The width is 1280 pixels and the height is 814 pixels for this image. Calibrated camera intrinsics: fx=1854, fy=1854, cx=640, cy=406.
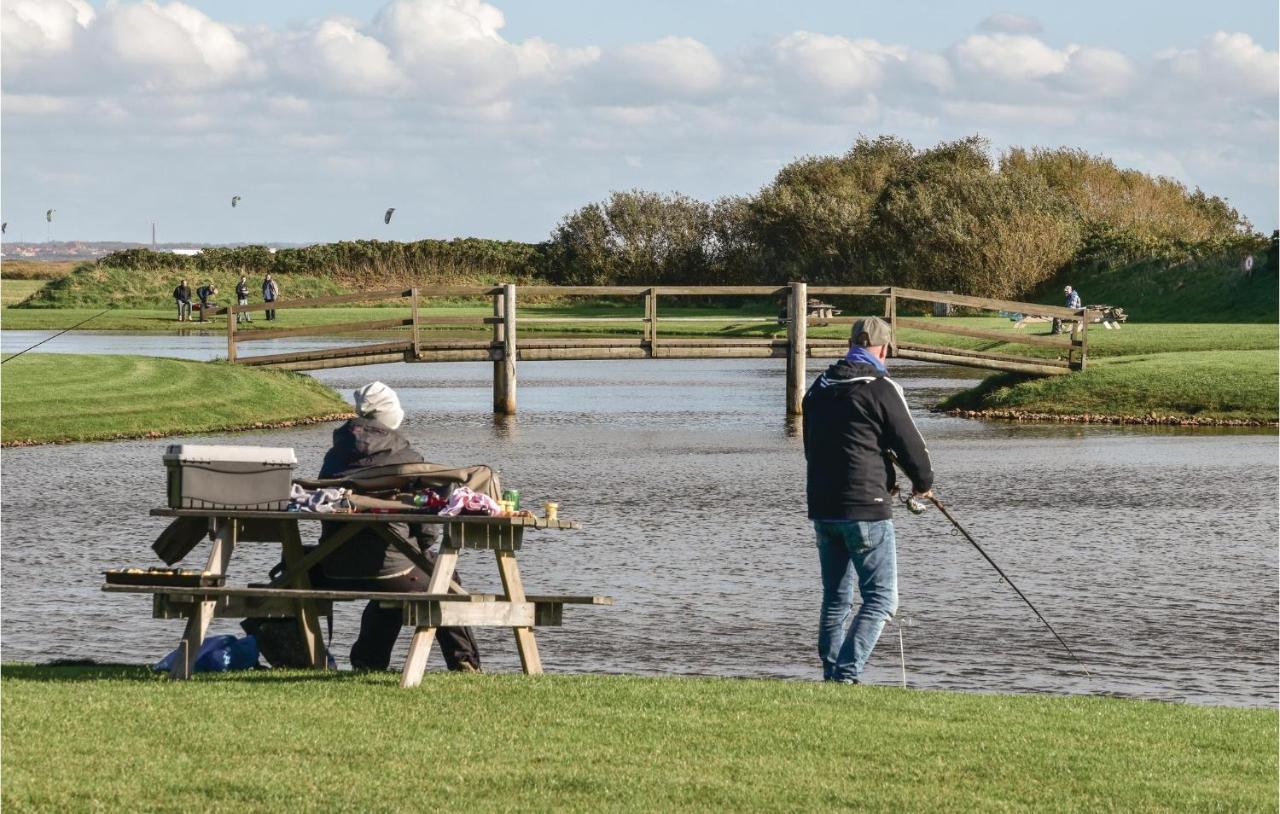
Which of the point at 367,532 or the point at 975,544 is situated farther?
the point at 975,544

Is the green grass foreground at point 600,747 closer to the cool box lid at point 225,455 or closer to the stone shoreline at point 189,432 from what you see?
the cool box lid at point 225,455

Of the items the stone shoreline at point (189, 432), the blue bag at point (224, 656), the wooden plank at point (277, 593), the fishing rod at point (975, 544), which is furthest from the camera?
the stone shoreline at point (189, 432)

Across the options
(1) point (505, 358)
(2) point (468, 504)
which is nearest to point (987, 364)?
(1) point (505, 358)

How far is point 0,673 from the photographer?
1004cm

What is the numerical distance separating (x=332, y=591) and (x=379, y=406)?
1211mm

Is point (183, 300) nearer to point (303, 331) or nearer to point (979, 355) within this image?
point (303, 331)

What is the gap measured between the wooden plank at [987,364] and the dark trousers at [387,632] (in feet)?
80.0

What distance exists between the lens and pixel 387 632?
415 inches

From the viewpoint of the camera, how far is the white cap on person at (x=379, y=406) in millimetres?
10469

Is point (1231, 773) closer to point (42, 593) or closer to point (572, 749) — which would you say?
point (572, 749)

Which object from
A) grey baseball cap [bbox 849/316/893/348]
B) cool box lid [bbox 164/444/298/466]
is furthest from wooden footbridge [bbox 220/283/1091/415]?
cool box lid [bbox 164/444/298/466]

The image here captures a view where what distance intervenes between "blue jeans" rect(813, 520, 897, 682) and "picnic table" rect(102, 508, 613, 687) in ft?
4.94

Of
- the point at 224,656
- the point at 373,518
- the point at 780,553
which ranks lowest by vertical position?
the point at 780,553

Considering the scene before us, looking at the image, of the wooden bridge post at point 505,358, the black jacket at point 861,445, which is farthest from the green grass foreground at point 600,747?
the wooden bridge post at point 505,358
